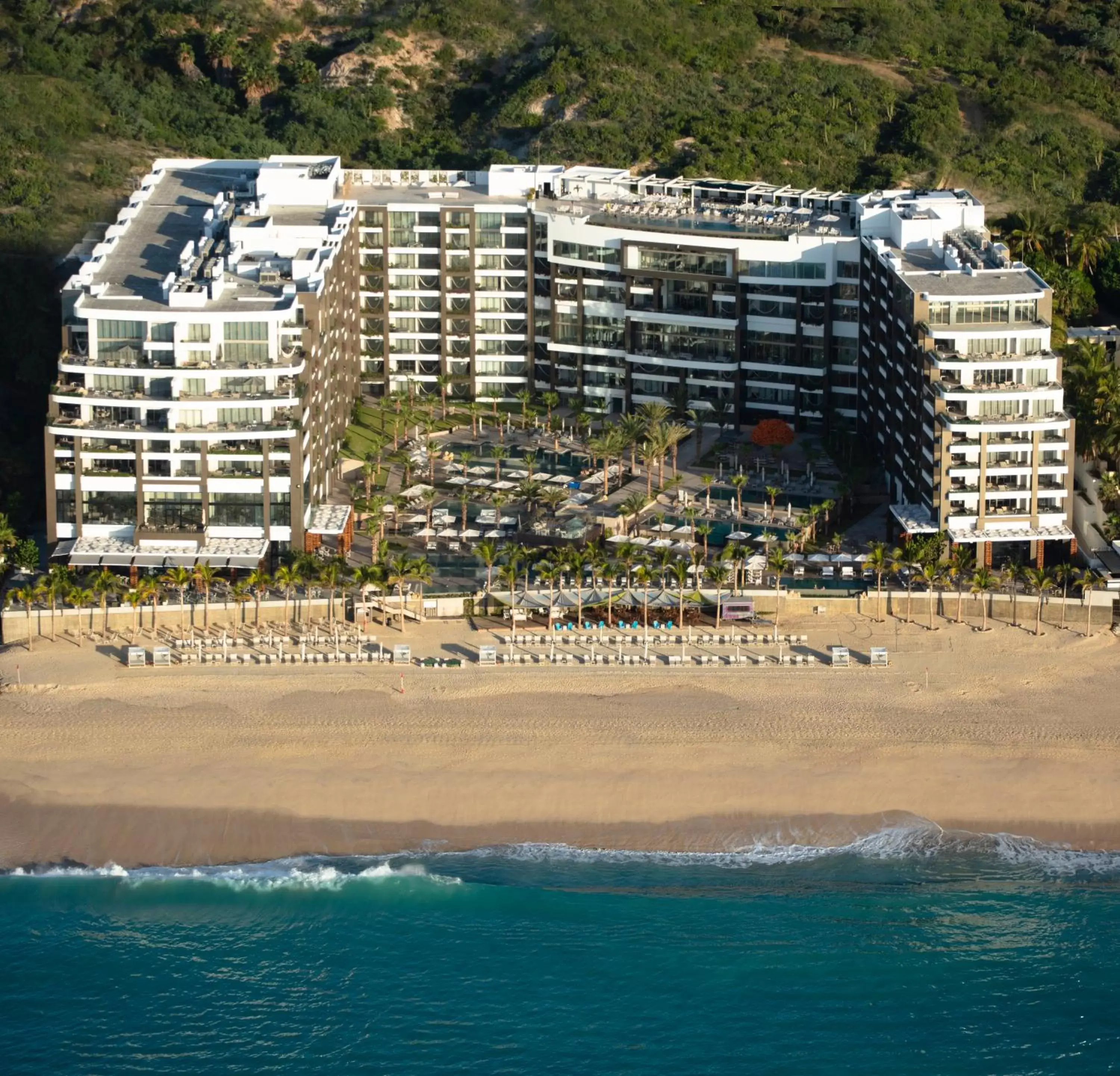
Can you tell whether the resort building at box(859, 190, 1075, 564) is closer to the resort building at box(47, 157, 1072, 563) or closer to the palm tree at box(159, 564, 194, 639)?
the resort building at box(47, 157, 1072, 563)

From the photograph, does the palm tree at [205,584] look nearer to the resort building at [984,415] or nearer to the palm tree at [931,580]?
the resort building at [984,415]

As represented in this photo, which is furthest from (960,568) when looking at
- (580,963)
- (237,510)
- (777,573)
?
(580,963)

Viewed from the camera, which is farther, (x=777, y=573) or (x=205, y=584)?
(x=777, y=573)

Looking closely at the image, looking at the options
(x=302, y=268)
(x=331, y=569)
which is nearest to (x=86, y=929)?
(x=331, y=569)

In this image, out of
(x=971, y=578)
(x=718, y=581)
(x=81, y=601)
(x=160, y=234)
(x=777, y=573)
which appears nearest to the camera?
(x=81, y=601)

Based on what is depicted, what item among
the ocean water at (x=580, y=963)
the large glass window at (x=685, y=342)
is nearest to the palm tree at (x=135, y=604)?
the ocean water at (x=580, y=963)

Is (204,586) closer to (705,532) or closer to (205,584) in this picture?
(205,584)

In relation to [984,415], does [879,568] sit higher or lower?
lower

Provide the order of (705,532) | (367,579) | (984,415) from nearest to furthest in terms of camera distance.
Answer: (367,579) < (984,415) < (705,532)
